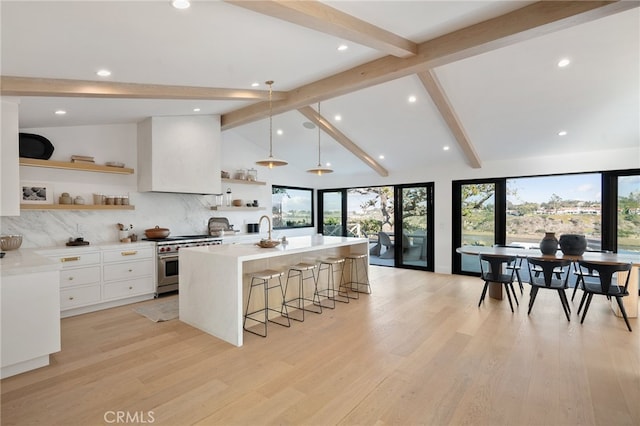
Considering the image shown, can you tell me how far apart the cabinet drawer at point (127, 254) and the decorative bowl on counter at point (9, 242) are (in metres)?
0.90

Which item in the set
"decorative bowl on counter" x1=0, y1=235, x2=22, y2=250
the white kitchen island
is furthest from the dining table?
"decorative bowl on counter" x1=0, y1=235, x2=22, y2=250

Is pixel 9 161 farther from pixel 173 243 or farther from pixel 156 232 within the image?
pixel 173 243

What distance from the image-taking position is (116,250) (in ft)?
15.3

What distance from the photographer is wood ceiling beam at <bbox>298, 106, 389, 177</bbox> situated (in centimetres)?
563

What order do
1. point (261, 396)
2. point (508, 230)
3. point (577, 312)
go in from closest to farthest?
1. point (261, 396)
2. point (577, 312)
3. point (508, 230)

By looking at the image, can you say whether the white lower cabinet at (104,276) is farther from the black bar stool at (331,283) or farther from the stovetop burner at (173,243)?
the black bar stool at (331,283)

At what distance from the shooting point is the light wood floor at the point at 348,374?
225cm

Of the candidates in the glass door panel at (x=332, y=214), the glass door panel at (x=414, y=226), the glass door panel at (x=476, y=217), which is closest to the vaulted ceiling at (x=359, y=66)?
the glass door panel at (x=476, y=217)

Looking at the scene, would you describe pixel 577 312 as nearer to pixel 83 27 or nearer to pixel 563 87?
pixel 563 87

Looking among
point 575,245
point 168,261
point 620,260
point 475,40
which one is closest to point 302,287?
point 168,261

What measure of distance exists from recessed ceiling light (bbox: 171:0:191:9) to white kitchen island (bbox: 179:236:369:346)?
2.17 m

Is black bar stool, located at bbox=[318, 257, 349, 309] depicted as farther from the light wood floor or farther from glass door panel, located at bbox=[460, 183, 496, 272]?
glass door panel, located at bbox=[460, 183, 496, 272]

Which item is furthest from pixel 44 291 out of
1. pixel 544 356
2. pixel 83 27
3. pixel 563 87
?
pixel 563 87

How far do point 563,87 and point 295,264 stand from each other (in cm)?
411
